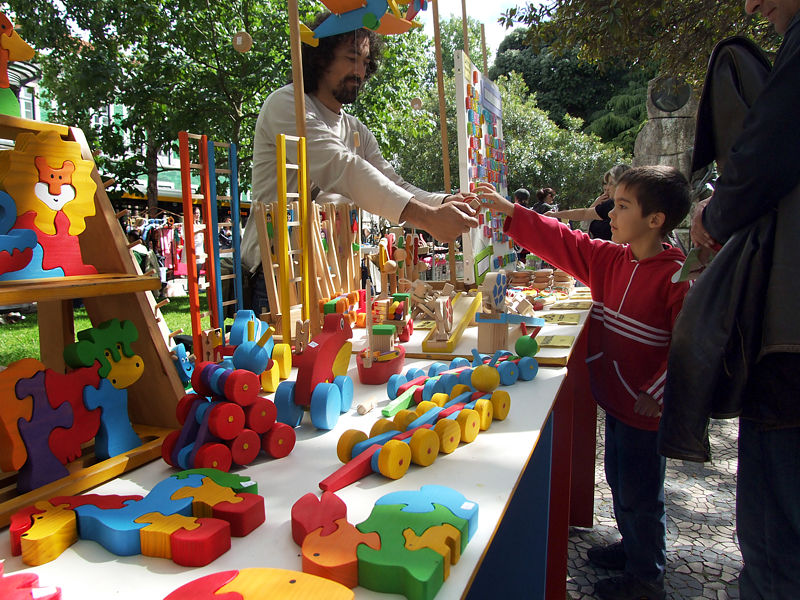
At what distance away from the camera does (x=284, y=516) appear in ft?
2.68

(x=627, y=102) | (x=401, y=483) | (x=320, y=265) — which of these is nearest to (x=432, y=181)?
(x=627, y=102)

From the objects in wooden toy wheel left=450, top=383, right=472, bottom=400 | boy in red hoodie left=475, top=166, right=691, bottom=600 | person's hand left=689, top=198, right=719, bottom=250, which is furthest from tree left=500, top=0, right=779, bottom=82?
wooden toy wheel left=450, top=383, right=472, bottom=400

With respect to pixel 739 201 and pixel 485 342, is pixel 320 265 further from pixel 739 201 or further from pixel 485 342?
pixel 739 201

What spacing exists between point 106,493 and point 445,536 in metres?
0.58

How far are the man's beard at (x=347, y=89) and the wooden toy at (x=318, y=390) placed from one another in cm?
122

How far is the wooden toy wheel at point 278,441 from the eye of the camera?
1023mm

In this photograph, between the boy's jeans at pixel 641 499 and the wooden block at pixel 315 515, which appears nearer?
the wooden block at pixel 315 515

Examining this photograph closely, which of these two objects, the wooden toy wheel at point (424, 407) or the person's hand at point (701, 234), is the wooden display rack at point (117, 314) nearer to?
the wooden toy wheel at point (424, 407)

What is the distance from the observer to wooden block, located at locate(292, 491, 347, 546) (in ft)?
2.39

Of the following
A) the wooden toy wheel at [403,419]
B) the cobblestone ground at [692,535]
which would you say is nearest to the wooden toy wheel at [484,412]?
the wooden toy wheel at [403,419]

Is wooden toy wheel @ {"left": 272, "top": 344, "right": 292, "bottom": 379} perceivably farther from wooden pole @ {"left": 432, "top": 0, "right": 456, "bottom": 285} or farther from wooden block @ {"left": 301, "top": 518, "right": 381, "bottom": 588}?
wooden pole @ {"left": 432, "top": 0, "right": 456, "bottom": 285}

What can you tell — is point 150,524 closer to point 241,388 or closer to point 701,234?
point 241,388

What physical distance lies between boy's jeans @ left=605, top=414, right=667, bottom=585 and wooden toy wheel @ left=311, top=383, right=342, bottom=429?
3.25ft

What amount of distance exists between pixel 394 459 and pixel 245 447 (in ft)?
0.89
